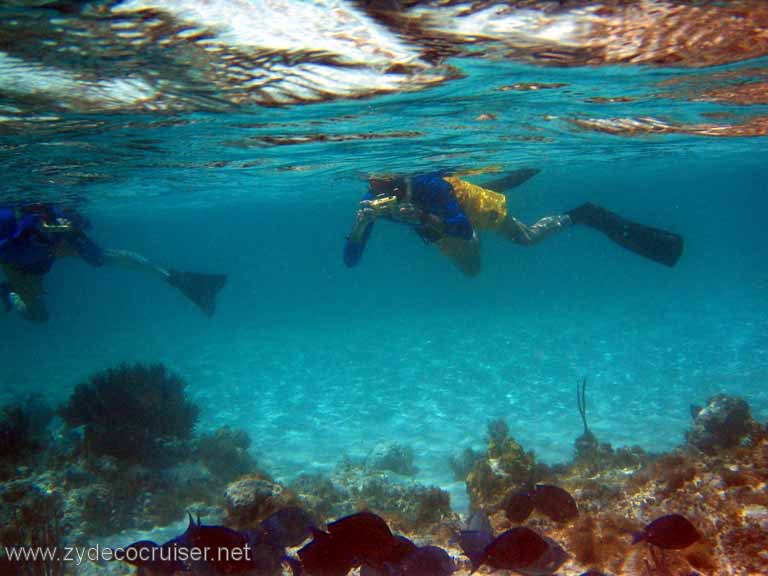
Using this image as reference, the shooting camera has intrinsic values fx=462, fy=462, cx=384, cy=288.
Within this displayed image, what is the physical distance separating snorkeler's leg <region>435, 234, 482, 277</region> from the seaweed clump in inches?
314

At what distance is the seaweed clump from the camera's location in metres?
10.3

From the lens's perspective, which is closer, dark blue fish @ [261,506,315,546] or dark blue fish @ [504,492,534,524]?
dark blue fish @ [261,506,315,546]

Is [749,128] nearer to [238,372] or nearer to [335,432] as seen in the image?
[335,432]

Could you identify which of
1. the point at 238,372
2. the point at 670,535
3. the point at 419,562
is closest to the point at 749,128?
the point at 670,535

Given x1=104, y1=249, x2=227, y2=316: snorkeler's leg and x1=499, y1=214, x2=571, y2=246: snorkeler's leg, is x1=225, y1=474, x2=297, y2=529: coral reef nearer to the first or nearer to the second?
x1=104, y1=249, x2=227, y2=316: snorkeler's leg

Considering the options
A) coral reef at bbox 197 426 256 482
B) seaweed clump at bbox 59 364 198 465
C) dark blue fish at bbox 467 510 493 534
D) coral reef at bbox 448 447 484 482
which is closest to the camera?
dark blue fish at bbox 467 510 493 534

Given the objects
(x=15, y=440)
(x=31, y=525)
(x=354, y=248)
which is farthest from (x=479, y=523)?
(x=15, y=440)

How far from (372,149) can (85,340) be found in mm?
38024

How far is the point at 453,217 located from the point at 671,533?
21.5 feet

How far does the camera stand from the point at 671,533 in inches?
168

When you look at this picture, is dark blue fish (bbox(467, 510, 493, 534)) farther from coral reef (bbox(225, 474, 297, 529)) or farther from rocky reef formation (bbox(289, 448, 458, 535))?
coral reef (bbox(225, 474, 297, 529))

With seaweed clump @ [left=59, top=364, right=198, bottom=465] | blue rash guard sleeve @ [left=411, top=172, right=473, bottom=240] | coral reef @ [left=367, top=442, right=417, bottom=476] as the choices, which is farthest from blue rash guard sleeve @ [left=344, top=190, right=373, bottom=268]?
coral reef @ [left=367, top=442, right=417, bottom=476]

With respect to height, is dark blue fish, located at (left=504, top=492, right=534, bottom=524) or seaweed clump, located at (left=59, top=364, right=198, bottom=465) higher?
dark blue fish, located at (left=504, top=492, right=534, bottom=524)

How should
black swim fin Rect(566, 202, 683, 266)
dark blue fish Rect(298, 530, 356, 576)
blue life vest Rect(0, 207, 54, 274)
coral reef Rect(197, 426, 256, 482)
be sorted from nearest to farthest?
dark blue fish Rect(298, 530, 356, 576), black swim fin Rect(566, 202, 683, 266), blue life vest Rect(0, 207, 54, 274), coral reef Rect(197, 426, 256, 482)
